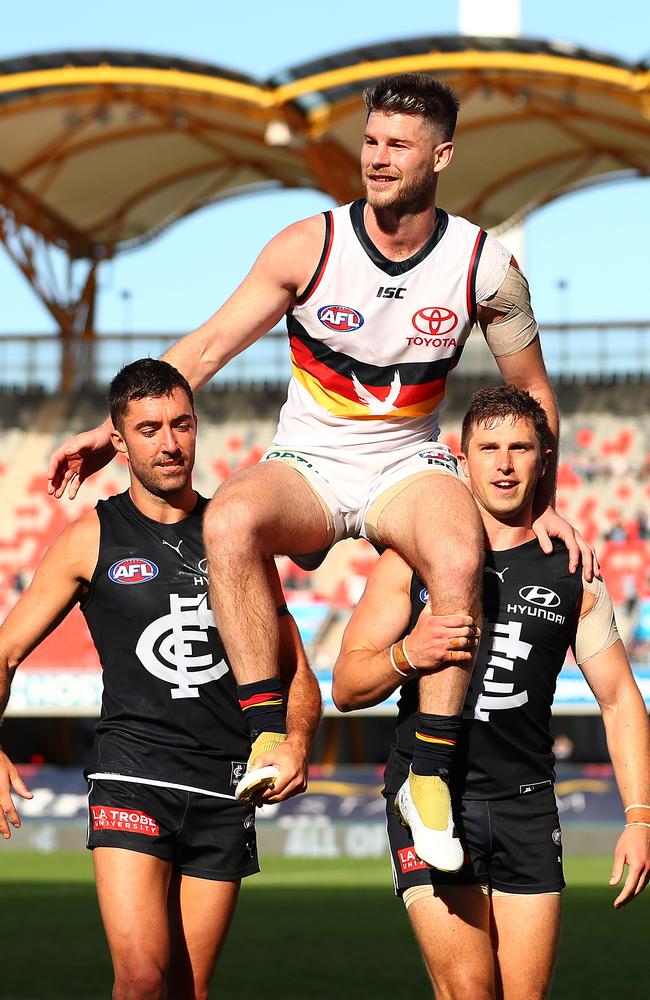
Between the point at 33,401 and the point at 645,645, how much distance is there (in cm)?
1396

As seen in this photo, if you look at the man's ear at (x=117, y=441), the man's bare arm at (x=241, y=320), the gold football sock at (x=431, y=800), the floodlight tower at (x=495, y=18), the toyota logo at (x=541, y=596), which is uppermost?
the floodlight tower at (x=495, y=18)

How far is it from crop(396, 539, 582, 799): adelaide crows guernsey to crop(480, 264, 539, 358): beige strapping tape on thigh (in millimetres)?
797

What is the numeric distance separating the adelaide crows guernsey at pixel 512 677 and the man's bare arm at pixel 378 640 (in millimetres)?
68

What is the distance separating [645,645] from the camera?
22.6m

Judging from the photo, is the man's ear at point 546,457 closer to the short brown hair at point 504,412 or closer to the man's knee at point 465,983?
the short brown hair at point 504,412

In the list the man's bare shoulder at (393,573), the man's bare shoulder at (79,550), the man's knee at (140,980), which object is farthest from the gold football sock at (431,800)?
the man's bare shoulder at (79,550)

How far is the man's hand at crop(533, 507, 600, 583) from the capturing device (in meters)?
5.11

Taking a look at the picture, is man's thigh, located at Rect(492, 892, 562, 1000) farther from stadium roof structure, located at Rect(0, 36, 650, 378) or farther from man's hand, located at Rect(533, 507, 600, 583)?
stadium roof structure, located at Rect(0, 36, 650, 378)

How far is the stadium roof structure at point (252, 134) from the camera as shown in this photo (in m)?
23.1

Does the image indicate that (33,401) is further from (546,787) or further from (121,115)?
(546,787)

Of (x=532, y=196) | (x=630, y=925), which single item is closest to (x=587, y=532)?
(x=532, y=196)

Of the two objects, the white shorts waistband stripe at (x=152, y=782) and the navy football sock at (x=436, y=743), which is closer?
the navy football sock at (x=436, y=743)

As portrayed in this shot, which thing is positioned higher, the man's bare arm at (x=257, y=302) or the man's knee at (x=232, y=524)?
the man's bare arm at (x=257, y=302)

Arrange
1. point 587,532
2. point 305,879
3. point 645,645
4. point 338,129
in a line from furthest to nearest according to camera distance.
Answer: point 587,532, point 338,129, point 645,645, point 305,879
